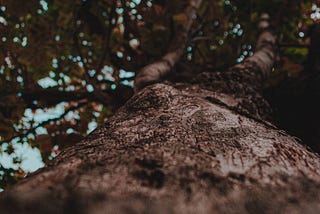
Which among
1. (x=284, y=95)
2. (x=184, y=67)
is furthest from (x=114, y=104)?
(x=284, y=95)

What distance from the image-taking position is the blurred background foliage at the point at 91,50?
2.69 meters

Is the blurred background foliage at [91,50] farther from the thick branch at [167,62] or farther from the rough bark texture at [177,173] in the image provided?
the rough bark texture at [177,173]

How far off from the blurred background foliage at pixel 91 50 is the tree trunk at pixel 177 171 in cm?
164

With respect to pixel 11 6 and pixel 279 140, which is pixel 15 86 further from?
pixel 279 140

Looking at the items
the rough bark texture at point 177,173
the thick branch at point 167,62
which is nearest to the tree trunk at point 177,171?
the rough bark texture at point 177,173

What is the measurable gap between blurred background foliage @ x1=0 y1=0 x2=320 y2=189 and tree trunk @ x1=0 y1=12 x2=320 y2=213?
1.64m

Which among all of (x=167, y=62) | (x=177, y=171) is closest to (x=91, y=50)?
(x=167, y=62)

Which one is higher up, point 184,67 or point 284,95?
point 184,67

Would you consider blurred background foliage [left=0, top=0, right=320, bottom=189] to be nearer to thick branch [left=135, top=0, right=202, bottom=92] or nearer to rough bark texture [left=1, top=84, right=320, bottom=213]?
thick branch [left=135, top=0, right=202, bottom=92]

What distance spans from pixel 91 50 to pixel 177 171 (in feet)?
13.5

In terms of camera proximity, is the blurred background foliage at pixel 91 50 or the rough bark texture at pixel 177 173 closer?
the rough bark texture at pixel 177 173

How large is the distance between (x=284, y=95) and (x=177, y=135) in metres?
2.02

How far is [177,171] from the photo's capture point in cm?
71

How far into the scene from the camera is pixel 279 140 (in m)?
0.98
